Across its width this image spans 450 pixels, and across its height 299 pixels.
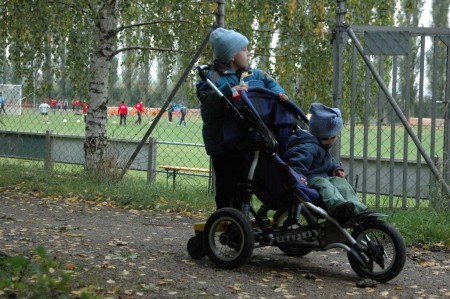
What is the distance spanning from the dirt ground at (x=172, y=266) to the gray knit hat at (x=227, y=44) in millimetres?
1503

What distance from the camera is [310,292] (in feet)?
18.5

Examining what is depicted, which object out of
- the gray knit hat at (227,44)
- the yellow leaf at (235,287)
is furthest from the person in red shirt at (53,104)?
the yellow leaf at (235,287)

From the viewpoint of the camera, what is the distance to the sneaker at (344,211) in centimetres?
587

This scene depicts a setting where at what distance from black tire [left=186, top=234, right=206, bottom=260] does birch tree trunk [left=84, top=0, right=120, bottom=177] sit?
5.20 metres

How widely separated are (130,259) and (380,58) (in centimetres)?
385

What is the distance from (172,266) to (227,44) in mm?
1609

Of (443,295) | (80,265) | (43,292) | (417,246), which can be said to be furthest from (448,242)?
(43,292)

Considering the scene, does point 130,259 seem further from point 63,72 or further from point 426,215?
point 63,72

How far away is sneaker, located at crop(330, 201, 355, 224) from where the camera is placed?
19.2 ft

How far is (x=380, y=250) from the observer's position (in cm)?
591

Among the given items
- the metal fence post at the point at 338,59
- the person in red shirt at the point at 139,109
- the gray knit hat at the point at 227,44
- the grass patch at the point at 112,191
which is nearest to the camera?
the gray knit hat at the point at 227,44

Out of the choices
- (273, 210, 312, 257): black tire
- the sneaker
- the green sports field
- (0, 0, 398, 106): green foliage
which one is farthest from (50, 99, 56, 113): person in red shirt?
the sneaker

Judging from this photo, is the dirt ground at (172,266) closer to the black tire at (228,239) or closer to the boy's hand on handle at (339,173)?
the black tire at (228,239)

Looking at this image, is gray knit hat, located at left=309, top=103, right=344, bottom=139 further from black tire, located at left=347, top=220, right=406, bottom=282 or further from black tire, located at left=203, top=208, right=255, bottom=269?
black tire, located at left=203, top=208, right=255, bottom=269
